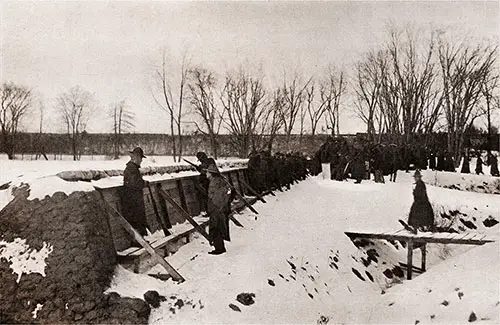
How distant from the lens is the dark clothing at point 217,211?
9695mm

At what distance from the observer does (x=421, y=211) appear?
1491 centimetres

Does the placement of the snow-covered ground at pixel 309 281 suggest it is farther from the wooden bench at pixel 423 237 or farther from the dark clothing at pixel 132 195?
the dark clothing at pixel 132 195

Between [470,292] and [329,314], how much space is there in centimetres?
238

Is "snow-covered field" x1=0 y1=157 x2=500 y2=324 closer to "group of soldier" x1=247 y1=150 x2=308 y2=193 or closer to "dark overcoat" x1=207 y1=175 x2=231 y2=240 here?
"dark overcoat" x1=207 y1=175 x2=231 y2=240

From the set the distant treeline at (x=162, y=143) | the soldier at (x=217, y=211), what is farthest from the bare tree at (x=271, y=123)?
the soldier at (x=217, y=211)

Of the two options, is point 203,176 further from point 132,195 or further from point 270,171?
point 270,171

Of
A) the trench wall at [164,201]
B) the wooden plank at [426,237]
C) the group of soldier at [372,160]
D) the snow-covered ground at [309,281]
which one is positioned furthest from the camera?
the group of soldier at [372,160]

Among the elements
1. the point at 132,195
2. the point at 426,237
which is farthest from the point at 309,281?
the point at 426,237

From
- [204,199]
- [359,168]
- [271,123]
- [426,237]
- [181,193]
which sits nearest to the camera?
[181,193]

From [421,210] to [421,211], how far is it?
3 cm

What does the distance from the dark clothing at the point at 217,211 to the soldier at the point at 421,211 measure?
7.04 metres

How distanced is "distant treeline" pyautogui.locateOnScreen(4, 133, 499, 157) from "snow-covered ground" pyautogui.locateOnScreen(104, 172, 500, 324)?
25.9 m

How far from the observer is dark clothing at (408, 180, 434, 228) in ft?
48.3

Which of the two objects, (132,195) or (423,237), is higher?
(132,195)
